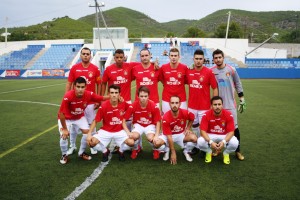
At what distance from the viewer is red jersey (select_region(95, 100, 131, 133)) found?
517cm

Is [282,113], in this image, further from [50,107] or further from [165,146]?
[50,107]

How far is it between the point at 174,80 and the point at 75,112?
6.52 feet

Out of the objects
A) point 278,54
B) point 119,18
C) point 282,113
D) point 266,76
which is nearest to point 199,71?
point 282,113

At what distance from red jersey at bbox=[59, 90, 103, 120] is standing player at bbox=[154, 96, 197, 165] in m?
1.34

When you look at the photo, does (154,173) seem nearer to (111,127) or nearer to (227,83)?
(111,127)

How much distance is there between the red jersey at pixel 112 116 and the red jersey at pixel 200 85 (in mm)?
1368

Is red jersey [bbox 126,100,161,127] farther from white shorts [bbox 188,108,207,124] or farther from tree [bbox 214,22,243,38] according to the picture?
tree [bbox 214,22,243,38]

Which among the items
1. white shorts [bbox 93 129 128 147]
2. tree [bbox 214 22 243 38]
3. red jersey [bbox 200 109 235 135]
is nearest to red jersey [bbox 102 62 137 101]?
white shorts [bbox 93 129 128 147]

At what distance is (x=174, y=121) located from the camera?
518 centimetres

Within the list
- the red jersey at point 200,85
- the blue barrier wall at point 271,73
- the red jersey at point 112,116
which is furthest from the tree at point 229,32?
the red jersey at point 112,116

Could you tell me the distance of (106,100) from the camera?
5.30 metres

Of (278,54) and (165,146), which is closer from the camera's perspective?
(165,146)

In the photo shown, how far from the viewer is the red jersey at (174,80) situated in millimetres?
5480

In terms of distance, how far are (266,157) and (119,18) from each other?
5330 inches
